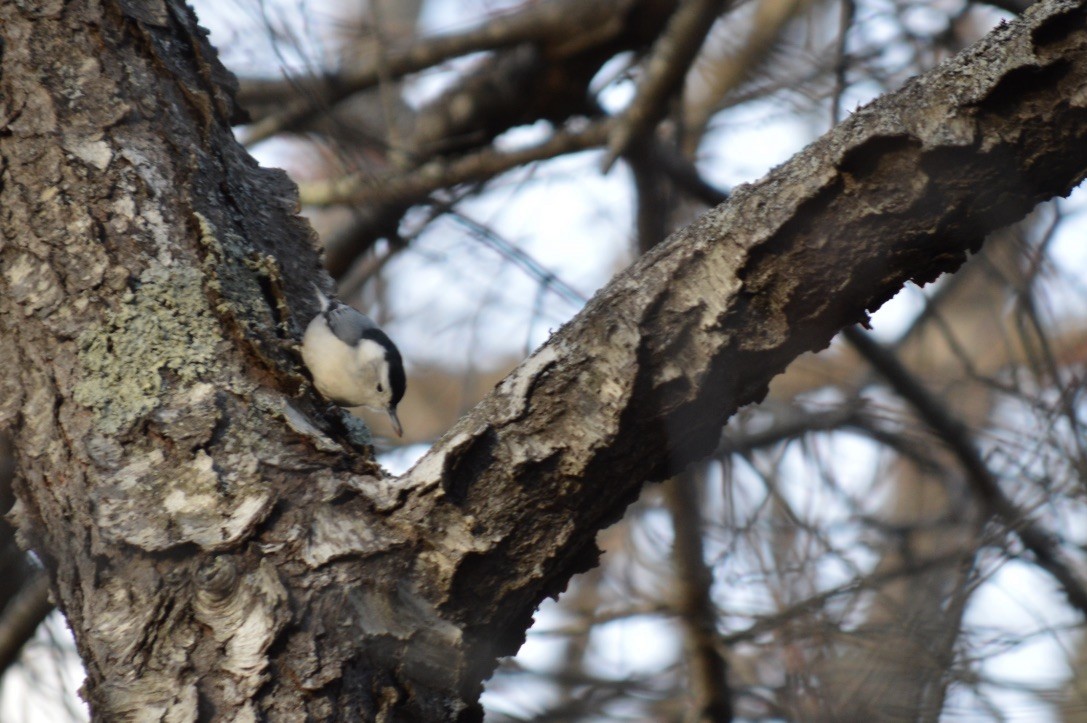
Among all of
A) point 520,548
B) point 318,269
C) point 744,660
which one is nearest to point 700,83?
point 744,660

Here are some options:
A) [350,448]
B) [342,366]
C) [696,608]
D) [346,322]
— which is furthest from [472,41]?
[350,448]

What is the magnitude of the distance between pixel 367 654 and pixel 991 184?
1.02m

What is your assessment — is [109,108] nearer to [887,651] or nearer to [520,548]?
[520,548]

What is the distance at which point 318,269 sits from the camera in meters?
2.11

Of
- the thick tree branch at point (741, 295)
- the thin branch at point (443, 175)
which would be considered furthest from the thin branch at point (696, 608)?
the thick tree branch at point (741, 295)

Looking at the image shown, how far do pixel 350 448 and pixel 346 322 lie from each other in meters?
0.75

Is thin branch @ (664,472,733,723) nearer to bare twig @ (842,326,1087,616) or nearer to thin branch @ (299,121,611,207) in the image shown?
bare twig @ (842,326,1087,616)

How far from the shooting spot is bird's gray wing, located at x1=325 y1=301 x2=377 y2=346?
2248mm

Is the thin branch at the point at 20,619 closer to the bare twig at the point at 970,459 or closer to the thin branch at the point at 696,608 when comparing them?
the thin branch at the point at 696,608

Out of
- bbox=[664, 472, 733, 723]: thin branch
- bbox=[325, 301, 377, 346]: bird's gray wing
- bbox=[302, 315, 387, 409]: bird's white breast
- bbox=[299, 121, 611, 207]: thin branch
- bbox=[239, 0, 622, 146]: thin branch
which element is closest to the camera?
bbox=[302, 315, 387, 409]: bird's white breast

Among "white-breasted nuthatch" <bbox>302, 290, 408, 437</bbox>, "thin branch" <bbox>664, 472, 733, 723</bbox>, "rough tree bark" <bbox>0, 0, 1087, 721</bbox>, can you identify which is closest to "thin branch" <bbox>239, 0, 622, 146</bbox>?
"white-breasted nuthatch" <bbox>302, 290, 408, 437</bbox>

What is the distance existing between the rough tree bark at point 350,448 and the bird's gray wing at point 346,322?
513 millimetres

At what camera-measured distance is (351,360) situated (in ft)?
8.12

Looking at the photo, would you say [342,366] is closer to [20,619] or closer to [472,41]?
[20,619]
